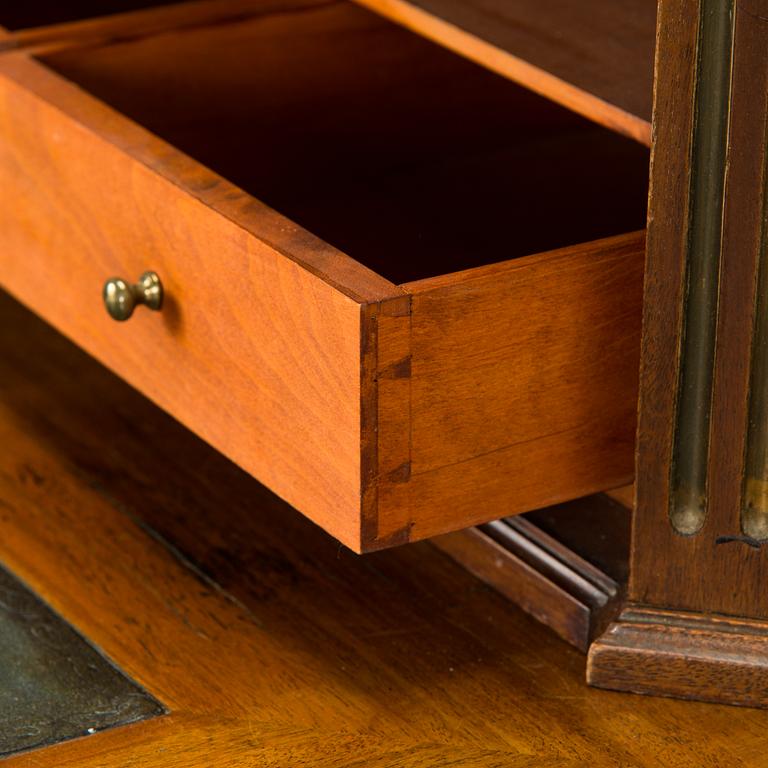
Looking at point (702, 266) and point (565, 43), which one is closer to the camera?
point (702, 266)

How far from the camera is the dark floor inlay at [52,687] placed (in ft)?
2.89

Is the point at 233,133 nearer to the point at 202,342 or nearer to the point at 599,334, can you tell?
the point at 202,342

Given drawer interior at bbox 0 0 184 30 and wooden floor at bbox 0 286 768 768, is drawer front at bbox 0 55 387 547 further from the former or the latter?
drawer interior at bbox 0 0 184 30

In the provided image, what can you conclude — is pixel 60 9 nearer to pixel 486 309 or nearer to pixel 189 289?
pixel 189 289

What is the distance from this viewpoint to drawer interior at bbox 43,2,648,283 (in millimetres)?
1112

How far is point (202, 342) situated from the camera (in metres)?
0.92

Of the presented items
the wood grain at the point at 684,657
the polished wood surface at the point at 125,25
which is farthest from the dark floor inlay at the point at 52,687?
the polished wood surface at the point at 125,25

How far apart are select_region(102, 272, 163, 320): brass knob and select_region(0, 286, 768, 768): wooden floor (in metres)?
0.18

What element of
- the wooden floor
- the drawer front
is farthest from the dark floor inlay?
the drawer front

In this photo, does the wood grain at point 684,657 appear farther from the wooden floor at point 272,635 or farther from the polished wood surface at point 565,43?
the polished wood surface at point 565,43

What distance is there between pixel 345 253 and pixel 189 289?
105mm

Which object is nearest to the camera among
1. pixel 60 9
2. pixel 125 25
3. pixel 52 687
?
pixel 52 687

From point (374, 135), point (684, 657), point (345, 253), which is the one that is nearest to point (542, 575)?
point (684, 657)

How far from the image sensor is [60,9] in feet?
4.57
